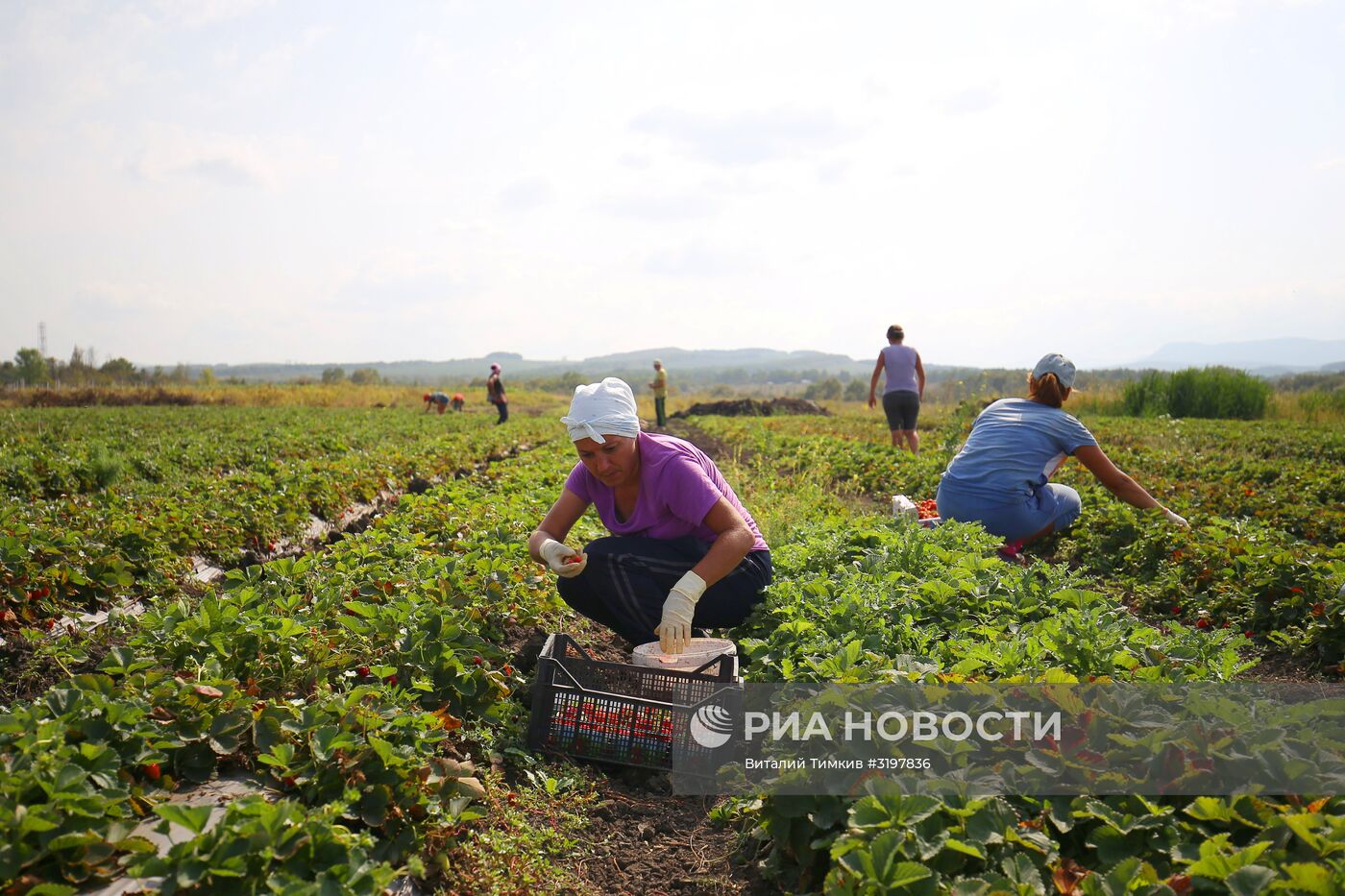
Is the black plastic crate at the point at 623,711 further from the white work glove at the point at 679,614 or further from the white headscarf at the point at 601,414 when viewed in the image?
the white headscarf at the point at 601,414

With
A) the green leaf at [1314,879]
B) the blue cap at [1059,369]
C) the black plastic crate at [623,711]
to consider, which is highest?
the blue cap at [1059,369]

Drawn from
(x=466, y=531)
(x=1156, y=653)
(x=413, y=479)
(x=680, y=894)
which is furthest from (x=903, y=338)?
(x=680, y=894)

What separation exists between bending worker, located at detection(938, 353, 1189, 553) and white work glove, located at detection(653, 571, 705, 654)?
2.79 m

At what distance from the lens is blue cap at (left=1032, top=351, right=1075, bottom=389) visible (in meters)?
5.47

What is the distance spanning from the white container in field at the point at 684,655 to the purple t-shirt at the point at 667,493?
1.58 ft

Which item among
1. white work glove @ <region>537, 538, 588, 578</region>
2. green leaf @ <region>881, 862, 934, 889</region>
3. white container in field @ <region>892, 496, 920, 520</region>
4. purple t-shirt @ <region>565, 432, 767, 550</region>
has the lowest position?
green leaf @ <region>881, 862, 934, 889</region>

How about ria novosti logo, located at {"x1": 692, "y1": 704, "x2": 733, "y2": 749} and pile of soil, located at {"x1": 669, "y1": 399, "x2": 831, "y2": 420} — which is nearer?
ria novosti logo, located at {"x1": 692, "y1": 704, "x2": 733, "y2": 749}

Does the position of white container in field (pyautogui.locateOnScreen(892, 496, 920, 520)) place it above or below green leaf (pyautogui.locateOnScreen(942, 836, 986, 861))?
above

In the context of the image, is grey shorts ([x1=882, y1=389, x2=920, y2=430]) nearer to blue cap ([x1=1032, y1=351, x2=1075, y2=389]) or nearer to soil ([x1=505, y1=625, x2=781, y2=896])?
blue cap ([x1=1032, y1=351, x2=1075, y2=389])

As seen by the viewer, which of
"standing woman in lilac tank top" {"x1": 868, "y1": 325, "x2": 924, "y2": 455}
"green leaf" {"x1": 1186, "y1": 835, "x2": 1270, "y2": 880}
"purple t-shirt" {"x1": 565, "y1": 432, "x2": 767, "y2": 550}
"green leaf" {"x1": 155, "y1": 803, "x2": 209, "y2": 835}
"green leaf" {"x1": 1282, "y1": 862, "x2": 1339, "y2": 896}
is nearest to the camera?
"green leaf" {"x1": 1282, "y1": 862, "x2": 1339, "y2": 896}

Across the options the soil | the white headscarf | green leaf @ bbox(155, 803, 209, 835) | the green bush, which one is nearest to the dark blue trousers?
the white headscarf

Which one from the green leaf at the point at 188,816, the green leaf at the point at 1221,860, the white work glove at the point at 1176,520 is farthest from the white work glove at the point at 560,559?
the white work glove at the point at 1176,520

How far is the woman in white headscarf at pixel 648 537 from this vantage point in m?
3.48

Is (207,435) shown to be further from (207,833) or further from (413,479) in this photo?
(207,833)
